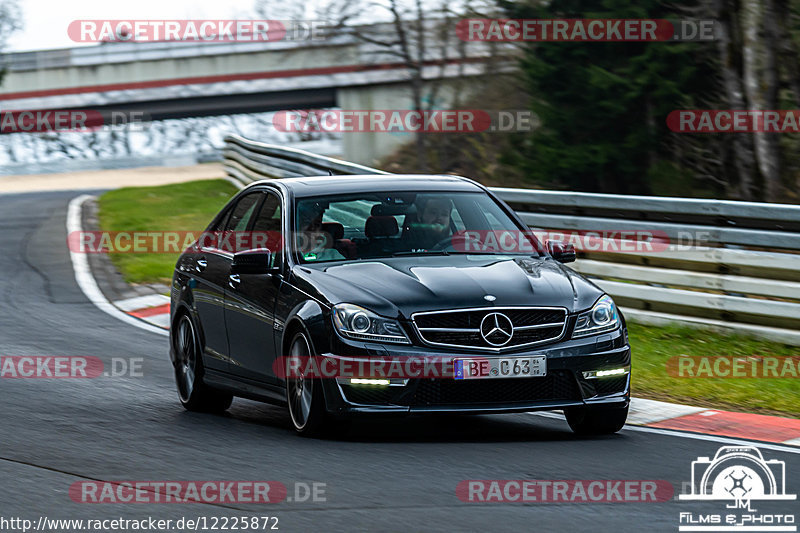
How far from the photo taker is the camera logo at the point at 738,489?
18.8 ft

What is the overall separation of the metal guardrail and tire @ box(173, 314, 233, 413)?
4594mm

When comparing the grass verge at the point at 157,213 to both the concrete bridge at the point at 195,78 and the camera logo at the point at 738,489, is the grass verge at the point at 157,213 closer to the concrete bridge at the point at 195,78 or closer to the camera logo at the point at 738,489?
the camera logo at the point at 738,489

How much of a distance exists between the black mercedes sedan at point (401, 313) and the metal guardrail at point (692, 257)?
3.35m

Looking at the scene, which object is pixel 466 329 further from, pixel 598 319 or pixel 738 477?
pixel 738 477

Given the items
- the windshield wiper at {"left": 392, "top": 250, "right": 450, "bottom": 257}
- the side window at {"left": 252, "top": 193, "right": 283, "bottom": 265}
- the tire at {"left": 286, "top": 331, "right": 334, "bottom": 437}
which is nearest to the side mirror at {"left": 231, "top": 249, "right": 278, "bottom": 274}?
the side window at {"left": 252, "top": 193, "right": 283, "bottom": 265}

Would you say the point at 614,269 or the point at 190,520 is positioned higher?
the point at 190,520

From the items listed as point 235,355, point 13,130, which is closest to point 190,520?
point 235,355

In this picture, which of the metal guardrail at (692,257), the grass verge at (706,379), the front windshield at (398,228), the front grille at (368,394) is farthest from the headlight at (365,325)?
the metal guardrail at (692,257)

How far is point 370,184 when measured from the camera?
9.07 meters

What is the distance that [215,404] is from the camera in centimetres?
985

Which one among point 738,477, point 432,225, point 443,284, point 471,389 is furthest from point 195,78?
point 738,477

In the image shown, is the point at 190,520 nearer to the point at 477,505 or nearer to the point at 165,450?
the point at 477,505

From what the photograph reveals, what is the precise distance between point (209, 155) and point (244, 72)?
7.44 m

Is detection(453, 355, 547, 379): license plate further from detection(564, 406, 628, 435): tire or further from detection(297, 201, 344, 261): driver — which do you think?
detection(297, 201, 344, 261): driver
